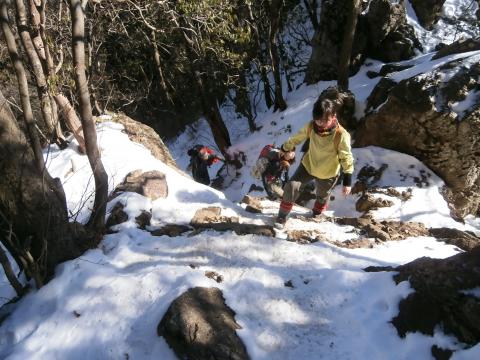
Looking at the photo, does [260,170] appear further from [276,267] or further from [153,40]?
[153,40]

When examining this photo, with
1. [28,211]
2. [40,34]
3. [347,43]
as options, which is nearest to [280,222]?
[28,211]

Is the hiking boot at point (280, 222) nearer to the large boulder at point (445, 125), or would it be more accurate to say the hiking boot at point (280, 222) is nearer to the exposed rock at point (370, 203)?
the exposed rock at point (370, 203)

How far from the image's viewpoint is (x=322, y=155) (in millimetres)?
4504

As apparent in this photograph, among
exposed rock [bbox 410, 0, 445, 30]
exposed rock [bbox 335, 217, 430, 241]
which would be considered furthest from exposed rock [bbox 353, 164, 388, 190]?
exposed rock [bbox 410, 0, 445, 30]

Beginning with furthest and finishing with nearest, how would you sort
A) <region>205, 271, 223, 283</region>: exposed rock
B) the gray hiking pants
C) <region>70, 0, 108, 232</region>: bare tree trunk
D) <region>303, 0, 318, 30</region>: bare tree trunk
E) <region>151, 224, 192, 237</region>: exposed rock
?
<region>303, 0, 318, 30</region>: bare tree trunk < the gray hiking pants < <region>151, 224, 192, 237</region>: exposed rock < <region>205, 271, 223, 283</region>: exposed rock < <region>70, 0, 108, 232</region>: bare tree trunk

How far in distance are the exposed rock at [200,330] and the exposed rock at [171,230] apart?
1206mm

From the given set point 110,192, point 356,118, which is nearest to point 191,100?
point 356,118

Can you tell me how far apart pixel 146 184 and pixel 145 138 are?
2.44m

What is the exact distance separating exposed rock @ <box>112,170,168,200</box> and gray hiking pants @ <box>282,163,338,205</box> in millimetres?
1565

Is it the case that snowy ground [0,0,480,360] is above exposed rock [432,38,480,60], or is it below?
below

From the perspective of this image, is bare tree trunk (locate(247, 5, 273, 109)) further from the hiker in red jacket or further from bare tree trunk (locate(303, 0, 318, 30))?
the hiker in red jacket

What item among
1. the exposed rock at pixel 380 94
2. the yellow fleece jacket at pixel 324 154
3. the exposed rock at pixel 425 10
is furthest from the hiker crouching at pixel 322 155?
the exposed rock at pixel 425 10

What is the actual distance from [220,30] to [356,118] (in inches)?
128

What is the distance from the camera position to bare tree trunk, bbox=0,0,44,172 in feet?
9.78
